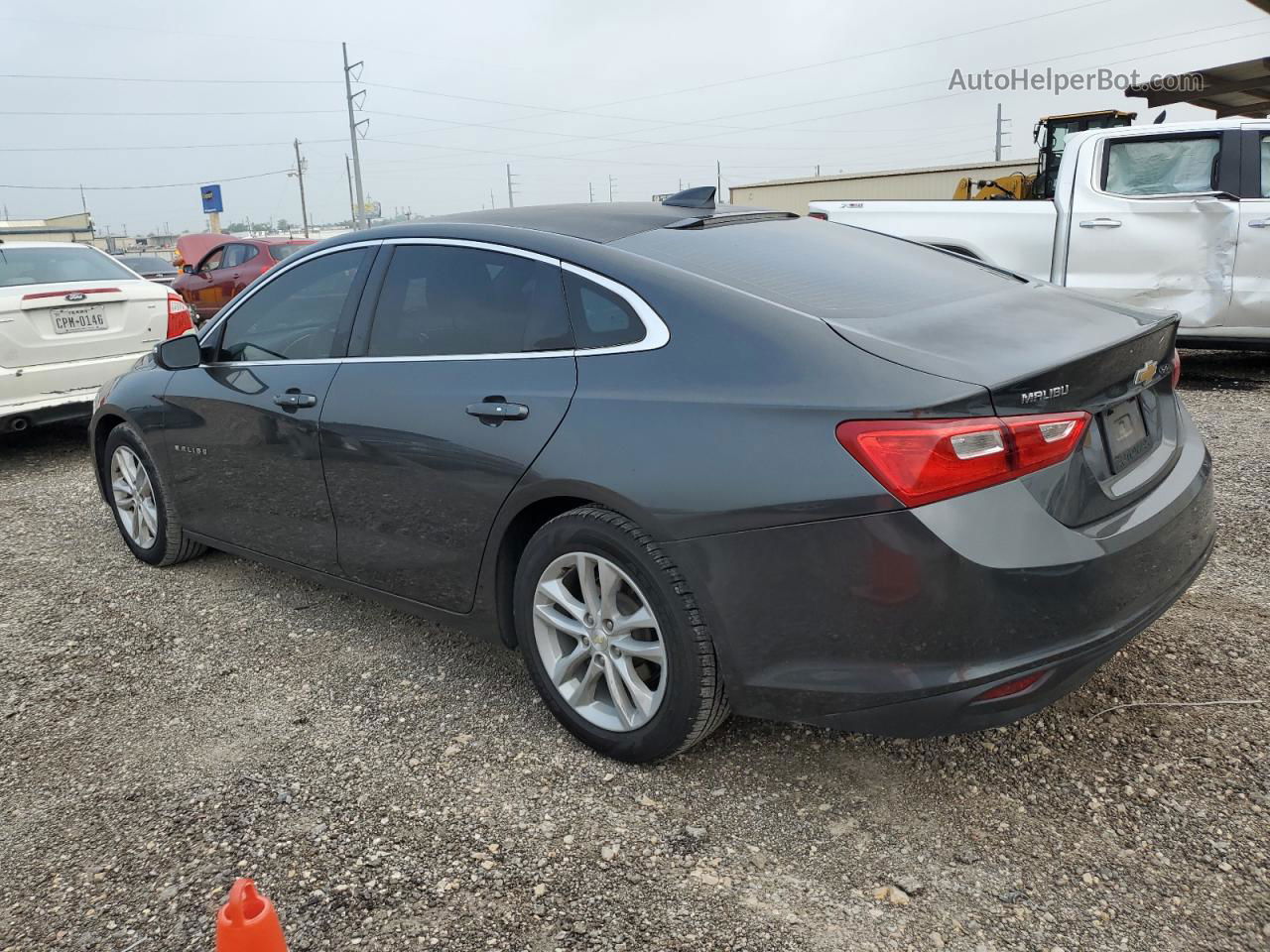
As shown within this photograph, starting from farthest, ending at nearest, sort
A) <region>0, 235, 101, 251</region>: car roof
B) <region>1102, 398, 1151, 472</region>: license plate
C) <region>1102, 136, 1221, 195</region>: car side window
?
<region>1102, 136, 1221, 195</region>: car side window, <region>0, 235, 101, 251</region>: car roof, <region>1102, 398, 1151, 472</region>: license plate

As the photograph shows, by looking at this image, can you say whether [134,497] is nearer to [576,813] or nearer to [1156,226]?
[576,813]

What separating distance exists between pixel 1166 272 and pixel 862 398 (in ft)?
21.2

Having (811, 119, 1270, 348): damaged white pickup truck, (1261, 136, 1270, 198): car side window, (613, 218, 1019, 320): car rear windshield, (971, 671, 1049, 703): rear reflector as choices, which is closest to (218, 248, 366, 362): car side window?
(613, 218, 1019, 320): car rear windshield

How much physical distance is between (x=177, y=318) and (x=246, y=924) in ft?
22.2

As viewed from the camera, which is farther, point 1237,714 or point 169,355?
point 169,355

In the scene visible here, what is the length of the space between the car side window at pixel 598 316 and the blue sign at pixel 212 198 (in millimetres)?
68552

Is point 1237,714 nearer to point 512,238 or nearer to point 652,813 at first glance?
point 652,813

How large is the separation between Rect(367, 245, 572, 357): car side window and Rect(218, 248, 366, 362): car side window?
0.26 metres

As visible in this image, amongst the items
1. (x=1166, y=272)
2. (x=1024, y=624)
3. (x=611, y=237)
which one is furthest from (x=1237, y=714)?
(x=1166, y=272)

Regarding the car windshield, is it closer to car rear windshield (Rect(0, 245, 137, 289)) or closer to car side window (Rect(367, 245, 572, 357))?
car rear windshield (Rect(0, 245, 137, 289))

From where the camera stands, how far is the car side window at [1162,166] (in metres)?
7.55

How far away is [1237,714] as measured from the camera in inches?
114

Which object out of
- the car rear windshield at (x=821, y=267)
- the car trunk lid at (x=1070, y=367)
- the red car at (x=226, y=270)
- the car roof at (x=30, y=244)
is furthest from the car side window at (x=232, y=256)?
the car trunk lid at (x=1070, y=367)

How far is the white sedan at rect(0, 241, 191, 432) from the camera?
6.46 meters
